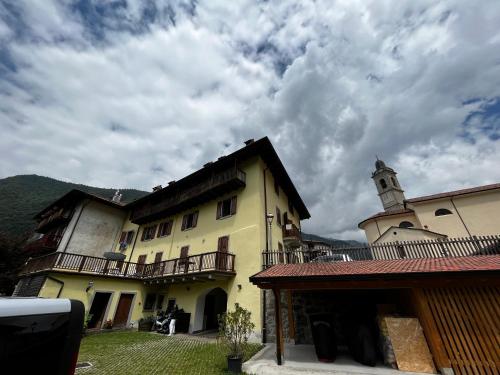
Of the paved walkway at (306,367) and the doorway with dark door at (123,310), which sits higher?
the doorway with dark door at (123,310)

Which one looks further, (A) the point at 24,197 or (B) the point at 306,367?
(A) the point at 24,197

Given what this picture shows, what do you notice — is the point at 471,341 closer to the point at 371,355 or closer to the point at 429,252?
the point at 371,355

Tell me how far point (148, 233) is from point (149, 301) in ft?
20.4

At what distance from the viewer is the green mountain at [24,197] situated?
3328cm

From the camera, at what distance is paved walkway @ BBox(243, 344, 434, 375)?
6.22 metres

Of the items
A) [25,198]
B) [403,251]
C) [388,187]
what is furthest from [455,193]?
[25,198]

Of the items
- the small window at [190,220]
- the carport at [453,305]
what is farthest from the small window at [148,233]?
the carport at [453,305]

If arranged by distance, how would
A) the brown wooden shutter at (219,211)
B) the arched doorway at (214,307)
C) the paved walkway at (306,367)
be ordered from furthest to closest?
the arched doorway at (214,307) → the brown wooden shutter at (219,211) → the paved walkway at (306,367)

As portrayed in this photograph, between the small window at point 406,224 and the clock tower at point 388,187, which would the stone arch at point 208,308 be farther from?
the clock tower at point 388,187

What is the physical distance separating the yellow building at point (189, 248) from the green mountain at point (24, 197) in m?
11.4

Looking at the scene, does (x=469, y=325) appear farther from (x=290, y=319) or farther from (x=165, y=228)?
(x=165, y=228)

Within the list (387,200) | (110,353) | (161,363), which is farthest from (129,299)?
(387,200)

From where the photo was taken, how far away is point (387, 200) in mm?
40062

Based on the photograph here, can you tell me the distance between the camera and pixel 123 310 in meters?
15.4
